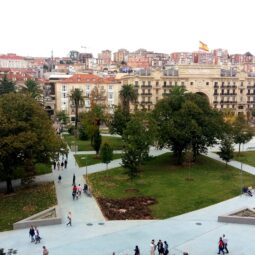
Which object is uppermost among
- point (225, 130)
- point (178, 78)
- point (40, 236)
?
point (178, 78)

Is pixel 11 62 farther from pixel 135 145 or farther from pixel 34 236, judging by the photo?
pixel 34 236

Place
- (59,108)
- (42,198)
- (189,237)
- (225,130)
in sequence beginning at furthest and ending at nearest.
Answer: (59,108)
(225,130)
(42,198)
(189,237)

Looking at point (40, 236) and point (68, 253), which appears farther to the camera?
point (40, 236)

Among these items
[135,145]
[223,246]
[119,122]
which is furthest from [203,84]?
[223,246]

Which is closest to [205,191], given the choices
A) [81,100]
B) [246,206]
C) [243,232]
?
[246,206]

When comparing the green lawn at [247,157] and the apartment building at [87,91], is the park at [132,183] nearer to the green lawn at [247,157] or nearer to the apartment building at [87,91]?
the green lawn at [247,157]

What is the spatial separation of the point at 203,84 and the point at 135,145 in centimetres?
6084

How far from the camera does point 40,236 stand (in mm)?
26562

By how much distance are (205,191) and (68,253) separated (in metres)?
16.9

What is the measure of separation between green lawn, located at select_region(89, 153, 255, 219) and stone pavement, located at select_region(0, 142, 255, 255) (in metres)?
1.98

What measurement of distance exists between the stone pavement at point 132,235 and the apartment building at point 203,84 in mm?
63531

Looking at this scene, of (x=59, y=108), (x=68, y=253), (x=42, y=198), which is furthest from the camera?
(x=59, y=108)

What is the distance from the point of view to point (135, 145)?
39281 mm

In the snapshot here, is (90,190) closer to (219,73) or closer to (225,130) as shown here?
(225,130)
